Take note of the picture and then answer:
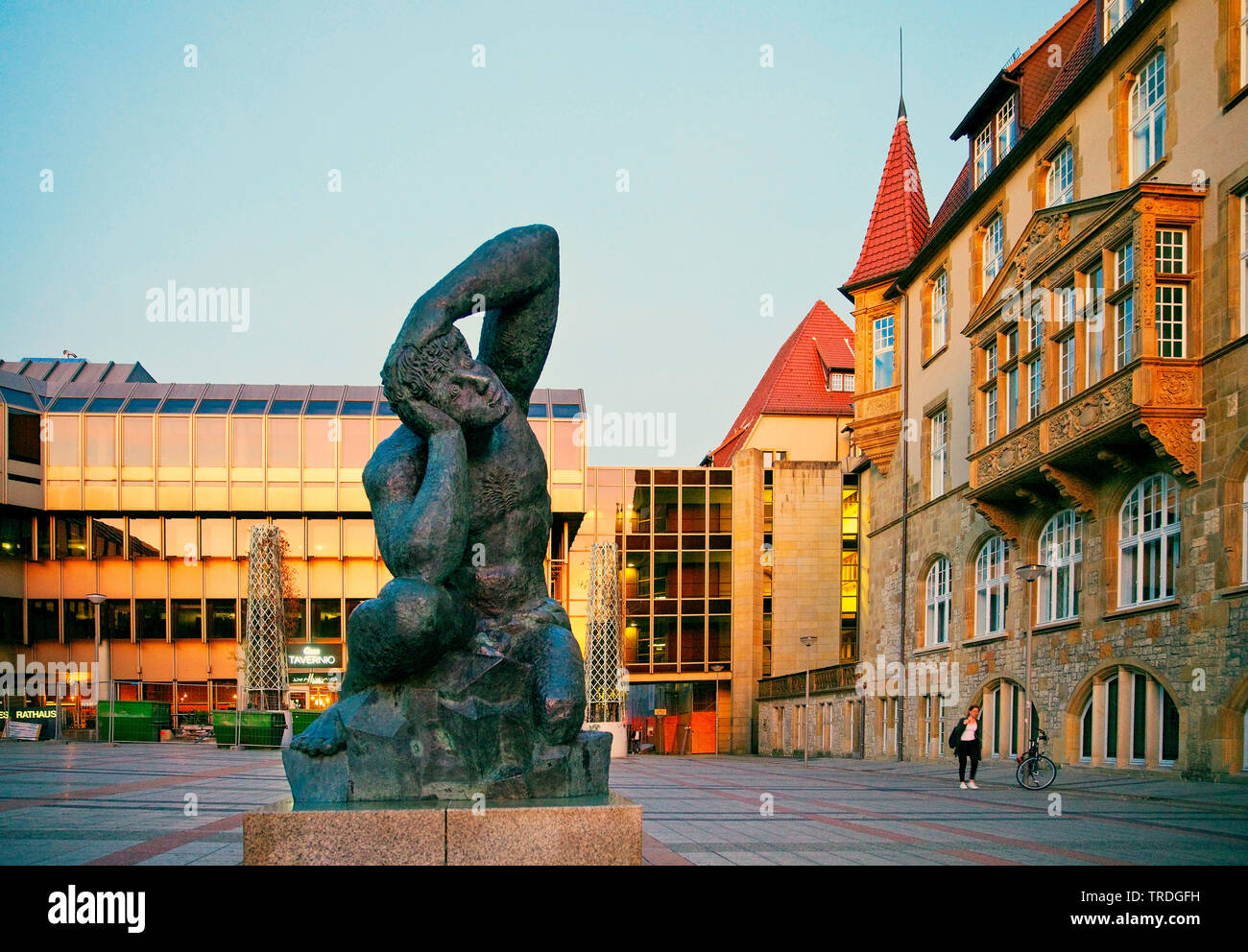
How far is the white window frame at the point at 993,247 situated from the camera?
32.3 m

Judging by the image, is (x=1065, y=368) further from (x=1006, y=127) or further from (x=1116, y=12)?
(x=1006, y=127)

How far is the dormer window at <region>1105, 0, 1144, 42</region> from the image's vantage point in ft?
81.0

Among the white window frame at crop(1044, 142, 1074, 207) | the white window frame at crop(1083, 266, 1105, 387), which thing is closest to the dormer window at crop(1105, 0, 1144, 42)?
the white window frame at crop(1044, 142, 1074, 207)

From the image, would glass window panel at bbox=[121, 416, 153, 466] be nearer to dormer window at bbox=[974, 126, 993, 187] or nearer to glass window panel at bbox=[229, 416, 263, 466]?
glass window panel at bbox=[229, 416, 263, 466]

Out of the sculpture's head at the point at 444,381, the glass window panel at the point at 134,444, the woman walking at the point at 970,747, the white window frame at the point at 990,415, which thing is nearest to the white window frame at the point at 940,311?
the white window frame at the point at 990,415

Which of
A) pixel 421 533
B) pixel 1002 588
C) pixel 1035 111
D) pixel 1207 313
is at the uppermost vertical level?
pixel 1035 111

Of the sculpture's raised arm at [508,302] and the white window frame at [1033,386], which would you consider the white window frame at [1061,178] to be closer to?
the white window frame at [1033,386]

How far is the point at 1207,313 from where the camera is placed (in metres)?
20.5

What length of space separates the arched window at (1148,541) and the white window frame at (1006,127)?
12129 millimetres

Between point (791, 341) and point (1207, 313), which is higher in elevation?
point (791, 341)

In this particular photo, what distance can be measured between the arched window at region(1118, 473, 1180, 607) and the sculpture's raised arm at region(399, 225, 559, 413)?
18.8 m
